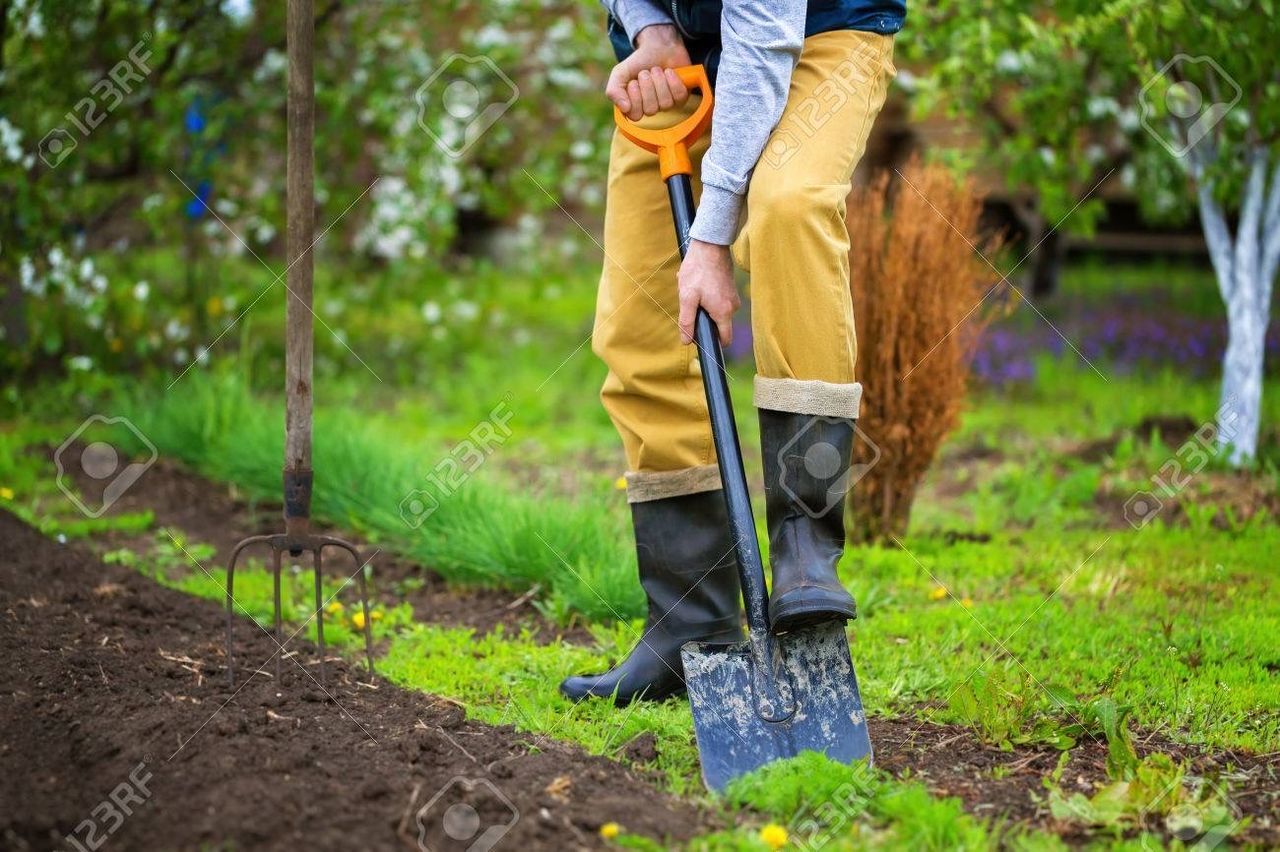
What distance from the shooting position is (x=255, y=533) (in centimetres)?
407

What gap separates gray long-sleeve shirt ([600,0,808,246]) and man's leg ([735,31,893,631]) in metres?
0.04

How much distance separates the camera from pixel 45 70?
5027mm

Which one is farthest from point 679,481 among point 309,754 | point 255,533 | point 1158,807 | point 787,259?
point 255,533

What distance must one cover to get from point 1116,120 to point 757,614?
4422 mm

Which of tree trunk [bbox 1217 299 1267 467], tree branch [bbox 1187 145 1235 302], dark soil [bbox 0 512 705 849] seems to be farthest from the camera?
tree branch [bbox 1187 145 1235 302]

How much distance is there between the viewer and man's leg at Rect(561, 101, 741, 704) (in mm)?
2699

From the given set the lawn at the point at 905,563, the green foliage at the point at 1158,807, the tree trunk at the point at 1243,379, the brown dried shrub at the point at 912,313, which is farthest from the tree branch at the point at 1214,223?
the green foliage at the point at 1158,807

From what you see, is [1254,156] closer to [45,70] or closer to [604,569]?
[604,569]

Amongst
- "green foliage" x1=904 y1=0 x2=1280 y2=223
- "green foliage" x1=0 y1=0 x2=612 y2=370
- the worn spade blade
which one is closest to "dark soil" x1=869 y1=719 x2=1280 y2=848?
the worn spade blade

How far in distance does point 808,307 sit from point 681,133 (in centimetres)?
45

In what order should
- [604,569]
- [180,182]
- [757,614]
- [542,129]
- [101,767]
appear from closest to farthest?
1. [101,767]
2. [757,614]
3. [604,569]
4. [180,182]
5. [542,129]

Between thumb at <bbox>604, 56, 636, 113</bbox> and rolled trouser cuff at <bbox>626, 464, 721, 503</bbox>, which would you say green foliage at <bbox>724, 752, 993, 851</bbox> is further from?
thumb at <bbox>604, 56, 636, 113</bbox>

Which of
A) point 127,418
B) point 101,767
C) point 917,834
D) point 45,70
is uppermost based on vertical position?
point 45,70

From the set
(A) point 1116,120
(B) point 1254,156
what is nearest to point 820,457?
(B) point 1254,156
